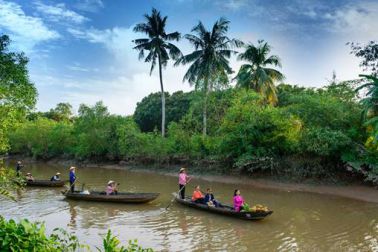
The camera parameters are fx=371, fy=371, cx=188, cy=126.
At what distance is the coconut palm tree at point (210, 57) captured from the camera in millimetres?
34969

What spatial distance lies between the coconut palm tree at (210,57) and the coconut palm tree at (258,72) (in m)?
1.29

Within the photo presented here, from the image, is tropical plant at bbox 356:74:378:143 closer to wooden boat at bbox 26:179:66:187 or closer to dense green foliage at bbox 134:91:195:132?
wooden boat at bbox 26:179:66:187

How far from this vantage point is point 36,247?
492 centimetres

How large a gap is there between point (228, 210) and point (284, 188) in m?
9.26

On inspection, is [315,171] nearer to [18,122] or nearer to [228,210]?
[228,210]

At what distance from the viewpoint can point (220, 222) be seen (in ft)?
50.8

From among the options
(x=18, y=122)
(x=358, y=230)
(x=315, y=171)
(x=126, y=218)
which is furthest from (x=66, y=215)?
(x=315, y=171)

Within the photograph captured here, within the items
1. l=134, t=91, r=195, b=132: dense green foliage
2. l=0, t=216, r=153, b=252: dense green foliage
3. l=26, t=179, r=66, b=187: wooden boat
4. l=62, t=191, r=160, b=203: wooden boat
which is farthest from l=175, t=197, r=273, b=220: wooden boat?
l=134, t=91, r=195, b=132: dense green foliage

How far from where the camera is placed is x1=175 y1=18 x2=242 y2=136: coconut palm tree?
34969 mm

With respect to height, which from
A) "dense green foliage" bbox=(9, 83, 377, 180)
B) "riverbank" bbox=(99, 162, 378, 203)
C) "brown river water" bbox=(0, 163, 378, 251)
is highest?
"dense green foliage" bbox=(9, 83, 377, 180)

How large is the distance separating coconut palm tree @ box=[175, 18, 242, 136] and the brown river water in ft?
48.5

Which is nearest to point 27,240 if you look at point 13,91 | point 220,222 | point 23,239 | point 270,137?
point 23,239

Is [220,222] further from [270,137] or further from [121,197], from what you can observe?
[270,137]

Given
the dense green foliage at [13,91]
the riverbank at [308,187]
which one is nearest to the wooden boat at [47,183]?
the riverbank at [308,187]
